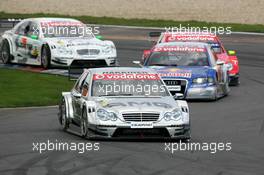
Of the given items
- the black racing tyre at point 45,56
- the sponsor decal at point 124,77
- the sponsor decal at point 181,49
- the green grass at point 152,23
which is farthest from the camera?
the green grass at point 152,23

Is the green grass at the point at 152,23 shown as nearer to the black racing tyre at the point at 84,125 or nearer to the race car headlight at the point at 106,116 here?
the black racing tyre at the point at 84,125

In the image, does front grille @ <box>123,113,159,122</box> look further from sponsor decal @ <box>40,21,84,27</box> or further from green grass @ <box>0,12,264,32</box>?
green grass @ <box>0,12,264,32</box>

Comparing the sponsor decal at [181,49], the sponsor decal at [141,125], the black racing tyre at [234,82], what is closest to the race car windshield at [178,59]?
the sponsor decal at [181,49]

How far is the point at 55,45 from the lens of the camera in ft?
96.1

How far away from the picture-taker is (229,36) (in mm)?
46188

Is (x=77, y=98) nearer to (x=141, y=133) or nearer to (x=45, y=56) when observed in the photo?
(x=141, y=133)

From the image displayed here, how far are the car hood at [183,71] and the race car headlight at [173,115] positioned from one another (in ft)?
23.0

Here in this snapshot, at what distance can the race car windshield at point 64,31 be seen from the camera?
30.1 metres

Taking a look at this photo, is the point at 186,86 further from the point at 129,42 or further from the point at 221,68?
the point at 129,42

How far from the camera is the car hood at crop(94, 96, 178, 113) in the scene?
15.8m

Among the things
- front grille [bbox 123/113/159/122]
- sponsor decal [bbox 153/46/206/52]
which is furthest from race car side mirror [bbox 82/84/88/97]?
sponsor decal [bbox 153/46/206/52]

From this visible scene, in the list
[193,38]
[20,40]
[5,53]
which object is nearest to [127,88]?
[193,38]

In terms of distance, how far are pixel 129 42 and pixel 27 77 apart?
50.1ft

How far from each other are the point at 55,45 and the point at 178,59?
601 centimetres
